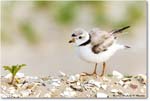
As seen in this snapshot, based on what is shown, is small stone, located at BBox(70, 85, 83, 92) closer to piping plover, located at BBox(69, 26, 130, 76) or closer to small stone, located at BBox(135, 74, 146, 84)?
piping plover, located at BBox(69, 26, 130, 76)

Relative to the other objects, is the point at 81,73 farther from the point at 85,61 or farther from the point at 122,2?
the point at 122,2

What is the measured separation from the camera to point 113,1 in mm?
1597

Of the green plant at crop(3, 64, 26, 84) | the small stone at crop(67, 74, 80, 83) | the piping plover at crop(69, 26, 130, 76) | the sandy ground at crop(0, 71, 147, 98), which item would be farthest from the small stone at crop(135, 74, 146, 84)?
the green plant at crop(3, 64, 26, 84)

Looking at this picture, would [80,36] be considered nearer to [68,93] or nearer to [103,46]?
[103,46]

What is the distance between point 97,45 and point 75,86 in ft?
0.60

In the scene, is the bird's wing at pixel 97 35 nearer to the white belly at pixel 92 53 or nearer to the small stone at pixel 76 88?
the white belly at pixel 92 53

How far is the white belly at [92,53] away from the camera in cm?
159

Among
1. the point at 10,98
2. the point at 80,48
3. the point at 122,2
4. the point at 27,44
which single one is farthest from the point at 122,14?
the point at 10,98

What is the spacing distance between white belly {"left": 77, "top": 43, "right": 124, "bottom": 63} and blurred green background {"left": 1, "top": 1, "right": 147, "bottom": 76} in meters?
0.02

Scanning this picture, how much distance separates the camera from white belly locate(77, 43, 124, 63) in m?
1.59

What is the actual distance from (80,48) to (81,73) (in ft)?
0.33

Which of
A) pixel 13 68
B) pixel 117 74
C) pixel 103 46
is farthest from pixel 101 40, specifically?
pixel 13 68

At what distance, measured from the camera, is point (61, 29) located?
1610mm

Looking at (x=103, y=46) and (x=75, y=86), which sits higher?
(x=103, y=46)
